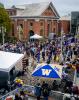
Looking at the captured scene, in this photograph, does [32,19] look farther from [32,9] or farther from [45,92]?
[45,92]

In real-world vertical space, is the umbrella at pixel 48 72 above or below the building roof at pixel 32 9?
below

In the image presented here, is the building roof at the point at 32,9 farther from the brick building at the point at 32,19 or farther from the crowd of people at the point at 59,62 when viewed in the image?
the crowd of people at the point at 59,62

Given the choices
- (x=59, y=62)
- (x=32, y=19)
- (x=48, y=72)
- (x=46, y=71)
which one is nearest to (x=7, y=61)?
(x=46, y=71)

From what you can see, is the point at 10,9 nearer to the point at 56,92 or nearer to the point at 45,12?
the point at 45,12

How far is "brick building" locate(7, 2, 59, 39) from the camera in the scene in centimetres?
6681

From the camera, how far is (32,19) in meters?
66.8

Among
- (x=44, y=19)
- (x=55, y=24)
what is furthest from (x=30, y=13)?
(x=55, y=24)

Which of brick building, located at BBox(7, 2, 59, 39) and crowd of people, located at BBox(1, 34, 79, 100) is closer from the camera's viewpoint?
crowd of people, located at BBox(1, 34, 79, 100)

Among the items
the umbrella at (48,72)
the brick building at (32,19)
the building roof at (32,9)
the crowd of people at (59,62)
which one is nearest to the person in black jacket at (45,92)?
the crowd of people at (59,62)

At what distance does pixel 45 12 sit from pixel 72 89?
170ft

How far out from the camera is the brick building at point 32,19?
6681 centimetres

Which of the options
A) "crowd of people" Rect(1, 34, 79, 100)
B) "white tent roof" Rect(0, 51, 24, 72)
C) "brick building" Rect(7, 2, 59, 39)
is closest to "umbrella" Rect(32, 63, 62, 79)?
"crowd of people" Rect(1, 34, 79, 100)

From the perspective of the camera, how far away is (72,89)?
17.4m

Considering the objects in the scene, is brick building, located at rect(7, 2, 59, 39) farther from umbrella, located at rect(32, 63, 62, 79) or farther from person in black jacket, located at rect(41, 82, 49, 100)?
person in black jacket, located at rect(41, 82, 49, 100)
